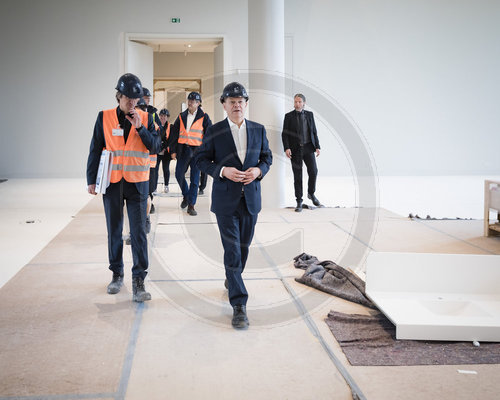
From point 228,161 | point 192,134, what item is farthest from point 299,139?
point 228,161

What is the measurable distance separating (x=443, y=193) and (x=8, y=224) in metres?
7.94

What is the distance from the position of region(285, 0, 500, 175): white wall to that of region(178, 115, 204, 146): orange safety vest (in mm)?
6409

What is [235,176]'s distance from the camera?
3475mm

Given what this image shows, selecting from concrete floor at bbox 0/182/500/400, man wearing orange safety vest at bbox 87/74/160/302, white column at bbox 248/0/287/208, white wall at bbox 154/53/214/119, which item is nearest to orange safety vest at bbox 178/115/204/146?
white column at bbox 248/0/287/208

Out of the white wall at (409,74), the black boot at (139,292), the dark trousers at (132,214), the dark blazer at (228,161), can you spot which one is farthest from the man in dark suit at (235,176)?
the white wall at (409,74)

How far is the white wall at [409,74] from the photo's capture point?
14.2 meters

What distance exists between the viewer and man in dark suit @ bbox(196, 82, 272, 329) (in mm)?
3527

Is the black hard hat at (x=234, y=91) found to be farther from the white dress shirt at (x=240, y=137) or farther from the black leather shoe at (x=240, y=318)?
the black leather shoe at (x=240, y=318)

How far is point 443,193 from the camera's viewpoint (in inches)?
426

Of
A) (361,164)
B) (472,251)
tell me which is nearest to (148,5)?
(361,164)

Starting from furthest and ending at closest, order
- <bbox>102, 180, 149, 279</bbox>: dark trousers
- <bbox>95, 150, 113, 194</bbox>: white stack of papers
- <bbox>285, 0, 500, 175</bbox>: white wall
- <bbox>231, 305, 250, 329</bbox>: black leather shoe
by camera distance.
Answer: <bbox>285, 0, 500, 175</bbox>: white wall
<bbox>102, 180, 149, 279</bbox>: dark trousers
<bbox>95, 150, 113, 194</bbox>: white stack of papers
<bbox>231, 305, 250, 329</bbox>: black leather shoe

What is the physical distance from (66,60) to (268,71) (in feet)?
23.5

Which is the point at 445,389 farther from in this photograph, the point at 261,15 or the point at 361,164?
the point at 361,164

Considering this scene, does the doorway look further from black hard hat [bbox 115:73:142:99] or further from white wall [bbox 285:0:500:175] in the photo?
black hard hat [bbox 115:73:142:99]
